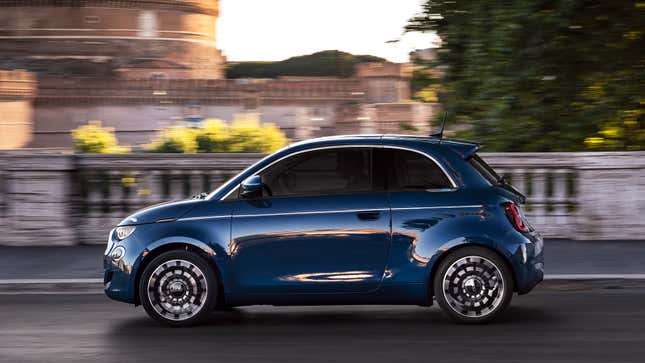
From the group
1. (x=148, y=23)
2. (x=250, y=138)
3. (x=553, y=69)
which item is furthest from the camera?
(x=148, y=23)

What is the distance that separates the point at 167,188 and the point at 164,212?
5.59 m

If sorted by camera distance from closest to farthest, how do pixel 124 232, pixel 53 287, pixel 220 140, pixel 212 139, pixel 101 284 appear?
1. pixel 124 232
2. pixel 101 284
3. pixel 53 287
4. pixel 212 139
5. pixel 220 140

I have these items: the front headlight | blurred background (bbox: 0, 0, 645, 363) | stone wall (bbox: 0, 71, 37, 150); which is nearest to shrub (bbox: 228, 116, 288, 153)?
stone wall (bbox: 0, 71, 37, 150)

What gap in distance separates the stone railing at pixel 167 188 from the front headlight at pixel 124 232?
17.1ft

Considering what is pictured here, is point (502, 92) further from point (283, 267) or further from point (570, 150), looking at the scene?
point (283, 267)

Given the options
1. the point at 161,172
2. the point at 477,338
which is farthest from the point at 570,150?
the point at 477,338

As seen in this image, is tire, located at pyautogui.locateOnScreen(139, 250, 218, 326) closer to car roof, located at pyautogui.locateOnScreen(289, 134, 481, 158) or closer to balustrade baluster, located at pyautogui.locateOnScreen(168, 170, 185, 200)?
car roof, located at pyautogui.locateOnScreen(289, 134, 481, 158)

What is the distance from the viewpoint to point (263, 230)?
26.3 feet

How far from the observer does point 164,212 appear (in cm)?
820

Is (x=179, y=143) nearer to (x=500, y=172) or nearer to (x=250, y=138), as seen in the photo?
(x=250, y=138)

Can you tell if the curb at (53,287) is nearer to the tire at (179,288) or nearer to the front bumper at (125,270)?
the front bumper at (125,270)

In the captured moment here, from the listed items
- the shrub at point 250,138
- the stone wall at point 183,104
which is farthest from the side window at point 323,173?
the stone wall at point 183,104

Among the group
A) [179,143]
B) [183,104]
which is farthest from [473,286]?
[183,104]

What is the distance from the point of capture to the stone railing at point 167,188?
1312cm
